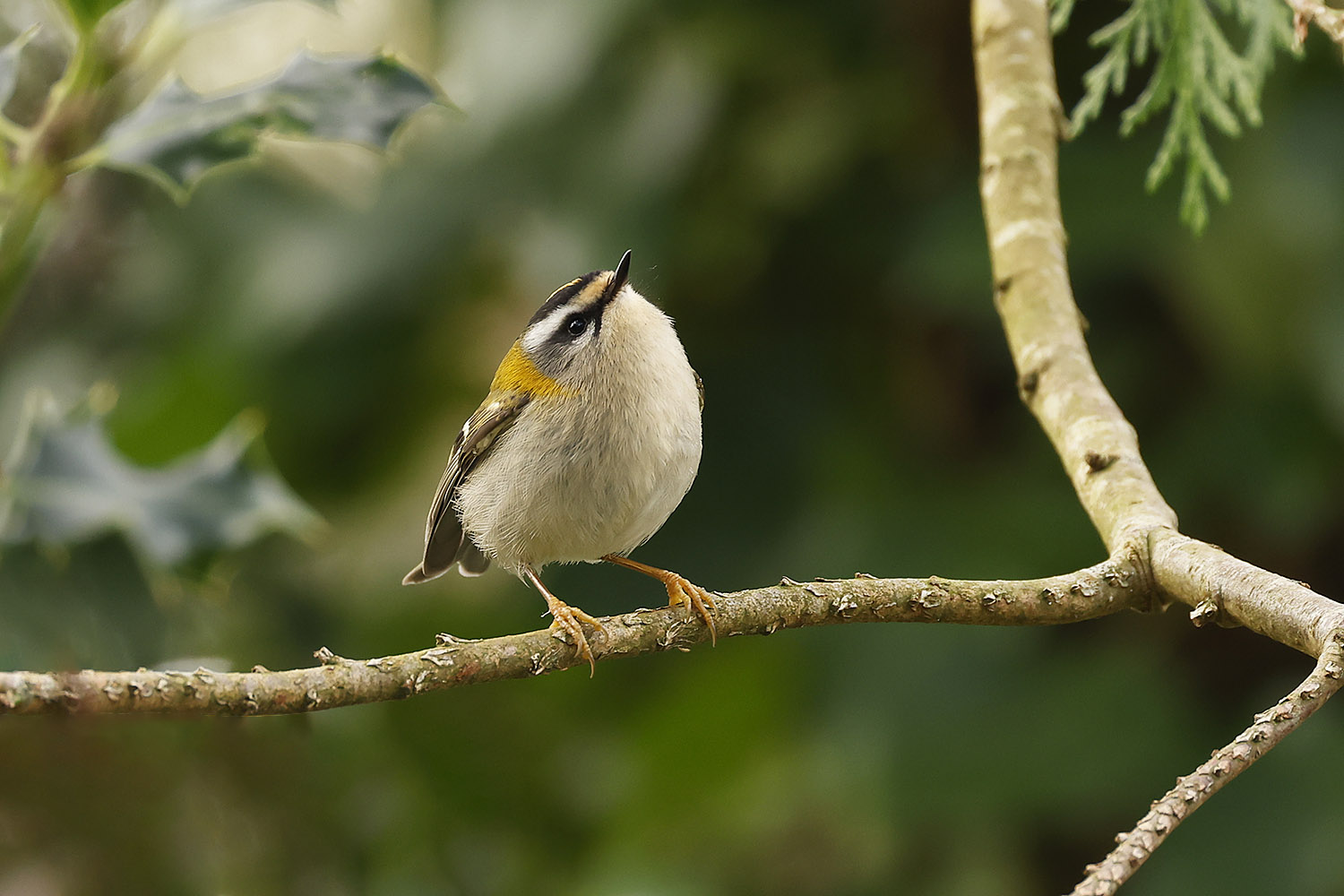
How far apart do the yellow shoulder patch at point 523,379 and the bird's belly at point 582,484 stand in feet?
0.13

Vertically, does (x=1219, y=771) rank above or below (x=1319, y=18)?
below

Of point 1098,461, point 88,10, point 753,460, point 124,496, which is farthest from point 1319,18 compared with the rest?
point 753,460

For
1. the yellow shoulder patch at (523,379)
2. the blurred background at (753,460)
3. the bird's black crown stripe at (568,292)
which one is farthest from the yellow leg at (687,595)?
the blurred background at (753,460)

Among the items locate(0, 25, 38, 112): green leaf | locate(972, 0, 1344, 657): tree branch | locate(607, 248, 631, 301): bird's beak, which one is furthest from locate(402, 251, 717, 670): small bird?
locate(0, 25, 38, 112): green leaf

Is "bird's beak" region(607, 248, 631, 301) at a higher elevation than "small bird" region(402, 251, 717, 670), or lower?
higher

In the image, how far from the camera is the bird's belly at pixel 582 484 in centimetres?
189

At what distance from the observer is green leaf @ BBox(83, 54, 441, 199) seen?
6.03 ft

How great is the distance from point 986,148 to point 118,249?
3452 mm

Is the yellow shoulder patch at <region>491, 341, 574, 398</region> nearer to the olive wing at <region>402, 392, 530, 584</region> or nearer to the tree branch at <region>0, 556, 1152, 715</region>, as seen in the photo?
the olive wing at <region>402, 392, 530, 584</region>

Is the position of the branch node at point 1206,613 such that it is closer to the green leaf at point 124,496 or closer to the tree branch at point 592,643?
the tree branch at point 592,643

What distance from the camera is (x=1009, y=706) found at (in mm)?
2998

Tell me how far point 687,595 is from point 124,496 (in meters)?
1.05

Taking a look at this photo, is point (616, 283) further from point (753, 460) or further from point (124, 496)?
point (753, 460)

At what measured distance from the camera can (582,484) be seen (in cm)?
194
